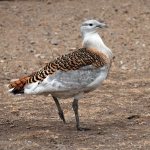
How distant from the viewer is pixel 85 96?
399 inches

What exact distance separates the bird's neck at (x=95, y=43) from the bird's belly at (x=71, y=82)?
242mm

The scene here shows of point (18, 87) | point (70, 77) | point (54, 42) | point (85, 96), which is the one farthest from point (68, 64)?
point (54, 42)

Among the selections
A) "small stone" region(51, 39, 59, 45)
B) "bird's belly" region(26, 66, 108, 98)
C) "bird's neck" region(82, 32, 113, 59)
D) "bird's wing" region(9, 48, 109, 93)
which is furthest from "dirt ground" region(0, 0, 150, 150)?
"bird's neck" region(82, 32, 113, 59)

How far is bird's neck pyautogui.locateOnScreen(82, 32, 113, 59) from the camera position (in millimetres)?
8289

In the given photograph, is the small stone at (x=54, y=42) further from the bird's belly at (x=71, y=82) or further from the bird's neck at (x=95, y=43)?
the bird's belly at (x=71, y=82)

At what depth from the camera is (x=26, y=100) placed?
9.92 m

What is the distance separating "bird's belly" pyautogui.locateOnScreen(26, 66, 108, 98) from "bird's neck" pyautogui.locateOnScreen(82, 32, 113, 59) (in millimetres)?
242

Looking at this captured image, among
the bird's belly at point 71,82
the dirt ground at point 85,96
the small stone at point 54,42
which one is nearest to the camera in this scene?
the dirt ground at point 85,96

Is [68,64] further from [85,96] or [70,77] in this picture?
[85,96]

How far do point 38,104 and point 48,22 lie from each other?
5683 mm

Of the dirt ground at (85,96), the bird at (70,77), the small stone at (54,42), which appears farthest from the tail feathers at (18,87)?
the small stone at (54,42)

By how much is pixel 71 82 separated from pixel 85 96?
213 cm

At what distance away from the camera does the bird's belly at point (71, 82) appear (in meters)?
7.96

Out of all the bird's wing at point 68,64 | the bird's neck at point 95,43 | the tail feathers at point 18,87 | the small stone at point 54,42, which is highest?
the bird's neck at point 95,43
